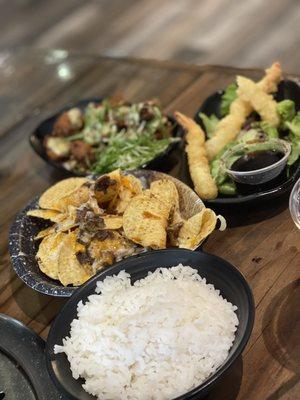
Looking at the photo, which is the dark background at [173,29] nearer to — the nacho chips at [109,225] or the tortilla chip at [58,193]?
the tortilla chip at [58,193]

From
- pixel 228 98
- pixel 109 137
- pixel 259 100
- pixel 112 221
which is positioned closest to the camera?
pixel 112 221

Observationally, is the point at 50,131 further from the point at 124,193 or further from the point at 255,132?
the point at 255,132

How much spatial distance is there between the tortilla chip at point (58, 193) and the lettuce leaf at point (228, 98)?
881mm

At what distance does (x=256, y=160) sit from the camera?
2416 mm

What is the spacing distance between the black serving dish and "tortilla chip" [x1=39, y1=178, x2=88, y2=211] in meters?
0.11

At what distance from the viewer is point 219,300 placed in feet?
6.07

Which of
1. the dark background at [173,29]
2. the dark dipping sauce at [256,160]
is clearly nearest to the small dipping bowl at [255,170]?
the dark dipping sauce at [256,160]

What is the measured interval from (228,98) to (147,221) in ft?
3.73

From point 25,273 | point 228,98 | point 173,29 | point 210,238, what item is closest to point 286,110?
point 228,98

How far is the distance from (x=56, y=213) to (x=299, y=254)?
101 cm

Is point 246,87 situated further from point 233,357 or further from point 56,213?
point 233,357

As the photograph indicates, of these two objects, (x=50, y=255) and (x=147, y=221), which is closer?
(x=147, y=221)

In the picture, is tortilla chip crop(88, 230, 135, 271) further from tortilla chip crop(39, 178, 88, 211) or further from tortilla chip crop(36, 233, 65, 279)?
tortilla chip crop(39, 178, 88, 211)

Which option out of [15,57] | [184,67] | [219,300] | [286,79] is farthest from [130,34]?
[219,300]
